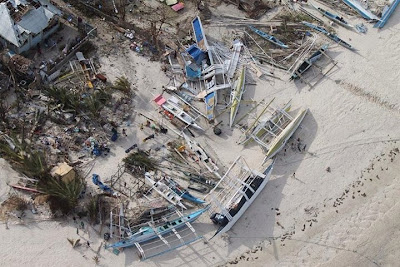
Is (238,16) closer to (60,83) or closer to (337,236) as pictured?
(60,83)

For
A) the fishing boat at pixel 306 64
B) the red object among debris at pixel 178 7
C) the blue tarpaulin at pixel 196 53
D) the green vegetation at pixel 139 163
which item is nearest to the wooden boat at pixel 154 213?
the green vegetation at pixel 139 163

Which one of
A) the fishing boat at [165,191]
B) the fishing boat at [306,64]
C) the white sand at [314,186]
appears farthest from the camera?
the fishing boat at [306,64]

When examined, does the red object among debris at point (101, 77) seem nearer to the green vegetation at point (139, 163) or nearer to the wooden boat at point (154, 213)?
the green vegetation at point (139, 163)

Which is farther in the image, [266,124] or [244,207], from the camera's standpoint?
[266,124]

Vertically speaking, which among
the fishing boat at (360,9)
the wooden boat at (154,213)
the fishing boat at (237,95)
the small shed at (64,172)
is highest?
the fishing boat at (360,9)

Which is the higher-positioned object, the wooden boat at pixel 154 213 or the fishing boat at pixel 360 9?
the fishing boat at pixel 360 9

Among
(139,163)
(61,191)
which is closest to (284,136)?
(139,163)

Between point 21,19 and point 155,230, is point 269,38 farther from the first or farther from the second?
point 155,230
